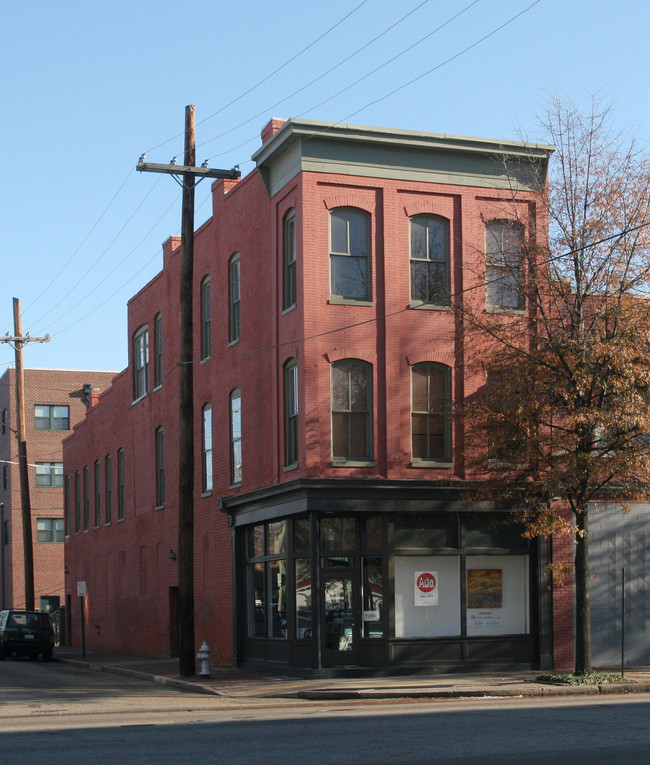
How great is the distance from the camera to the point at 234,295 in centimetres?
2936

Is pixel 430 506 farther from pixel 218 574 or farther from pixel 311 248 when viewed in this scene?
pixel 218 574

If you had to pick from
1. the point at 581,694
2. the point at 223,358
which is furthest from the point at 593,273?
the point at 223,358

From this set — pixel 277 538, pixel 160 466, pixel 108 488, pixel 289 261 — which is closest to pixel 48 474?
pixel 108 488

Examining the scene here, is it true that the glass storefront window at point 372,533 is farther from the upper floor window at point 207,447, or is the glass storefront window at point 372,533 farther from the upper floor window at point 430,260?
the upper floor window at point 207,447

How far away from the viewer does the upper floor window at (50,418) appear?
212 feet

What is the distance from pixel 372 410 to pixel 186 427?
4133mm

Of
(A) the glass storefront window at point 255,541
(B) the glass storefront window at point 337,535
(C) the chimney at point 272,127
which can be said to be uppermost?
(C) the chimney at point 272,127

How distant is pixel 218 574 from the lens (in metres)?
29.9

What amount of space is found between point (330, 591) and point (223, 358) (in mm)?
8138

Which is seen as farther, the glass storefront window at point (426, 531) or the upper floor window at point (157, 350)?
the upper floor window at point (157, 350)

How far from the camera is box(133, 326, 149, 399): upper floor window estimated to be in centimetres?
3819

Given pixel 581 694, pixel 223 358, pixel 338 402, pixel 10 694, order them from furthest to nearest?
pixel 223 358 < pixel 338 402 < pixel 10 694 < pixel 581 694

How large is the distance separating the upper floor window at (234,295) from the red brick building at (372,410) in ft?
3.47

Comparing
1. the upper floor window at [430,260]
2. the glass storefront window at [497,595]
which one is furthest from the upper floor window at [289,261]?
the glass storefront window at [497,595]
